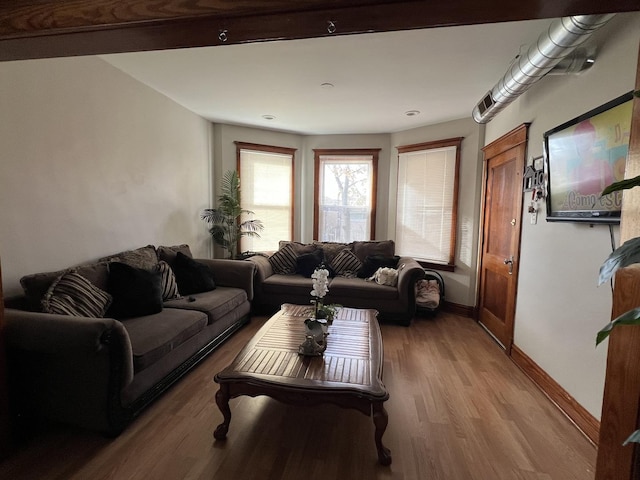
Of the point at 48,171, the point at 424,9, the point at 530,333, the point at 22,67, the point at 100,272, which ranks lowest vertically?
the point at 530,333

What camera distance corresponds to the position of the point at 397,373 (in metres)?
2.60

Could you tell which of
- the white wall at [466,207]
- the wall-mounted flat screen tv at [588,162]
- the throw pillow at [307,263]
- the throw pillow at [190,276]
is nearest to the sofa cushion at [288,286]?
the throw pillow at [307,263]

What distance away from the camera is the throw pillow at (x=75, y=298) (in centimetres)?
198

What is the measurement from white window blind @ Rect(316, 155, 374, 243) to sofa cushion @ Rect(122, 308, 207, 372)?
291cm

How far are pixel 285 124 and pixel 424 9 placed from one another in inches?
147

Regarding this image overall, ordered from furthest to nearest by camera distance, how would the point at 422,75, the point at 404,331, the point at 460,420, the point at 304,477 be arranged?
the point at 404,331 → the point at 422,75 → the point at 460,420 → the point at 304,477

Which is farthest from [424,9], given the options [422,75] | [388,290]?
[388,290]

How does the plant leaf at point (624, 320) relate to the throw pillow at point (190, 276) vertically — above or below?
above

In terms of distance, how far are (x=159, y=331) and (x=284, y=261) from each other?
90.9 inches

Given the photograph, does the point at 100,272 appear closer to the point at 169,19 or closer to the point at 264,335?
the point at 264,335

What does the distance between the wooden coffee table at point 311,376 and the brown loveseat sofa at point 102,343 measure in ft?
1.86

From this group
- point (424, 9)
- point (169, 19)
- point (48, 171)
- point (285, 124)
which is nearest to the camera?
point (424, 9)

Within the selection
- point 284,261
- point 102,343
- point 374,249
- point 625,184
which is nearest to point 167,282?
point 102,343

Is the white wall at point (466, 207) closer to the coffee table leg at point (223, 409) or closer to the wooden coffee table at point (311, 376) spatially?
the wooden coffee table at point (311, 376)
